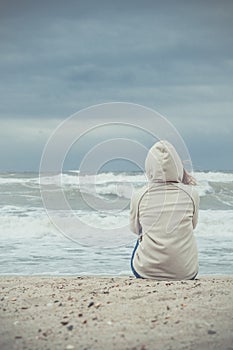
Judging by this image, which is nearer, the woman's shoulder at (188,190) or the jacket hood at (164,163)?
the jacket hood at (164,163)

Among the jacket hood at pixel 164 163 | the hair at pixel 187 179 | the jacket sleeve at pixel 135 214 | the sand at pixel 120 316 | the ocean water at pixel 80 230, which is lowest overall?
the ocean water at pixel 80 230

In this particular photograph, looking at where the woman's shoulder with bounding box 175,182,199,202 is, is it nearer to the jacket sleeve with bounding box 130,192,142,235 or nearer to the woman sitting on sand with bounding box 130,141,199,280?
the woman sitting on sand with bounding box 130,141,199,280

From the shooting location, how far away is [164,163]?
15.2ft

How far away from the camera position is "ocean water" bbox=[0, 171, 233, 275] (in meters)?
8.22

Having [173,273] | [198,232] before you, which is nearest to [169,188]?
[173,273]

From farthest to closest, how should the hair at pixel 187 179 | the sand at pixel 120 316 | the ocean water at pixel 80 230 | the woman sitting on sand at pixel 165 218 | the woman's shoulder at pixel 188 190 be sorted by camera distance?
the ocean water at pixel 80 230
the hair at pixel 187 179
the woman's shoulder at pixel 188 190
the woman sitting on sand at pixel 165 218
the sand at pixel 120 316

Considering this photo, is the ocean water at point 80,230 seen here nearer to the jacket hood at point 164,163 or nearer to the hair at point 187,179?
the hair at point 187,179

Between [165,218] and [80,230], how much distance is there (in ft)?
25.4

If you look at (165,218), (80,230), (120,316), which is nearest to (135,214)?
(165,218)

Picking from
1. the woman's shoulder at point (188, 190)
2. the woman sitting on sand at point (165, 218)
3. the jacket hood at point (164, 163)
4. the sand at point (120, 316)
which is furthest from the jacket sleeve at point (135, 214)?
the sand at point (120, 316)

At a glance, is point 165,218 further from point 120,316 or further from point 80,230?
point 80,230

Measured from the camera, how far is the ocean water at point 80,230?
822 cm

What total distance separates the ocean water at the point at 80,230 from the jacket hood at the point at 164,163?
126 inches

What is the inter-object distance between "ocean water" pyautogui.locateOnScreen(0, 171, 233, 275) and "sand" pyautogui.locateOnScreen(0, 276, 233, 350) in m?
3.25
